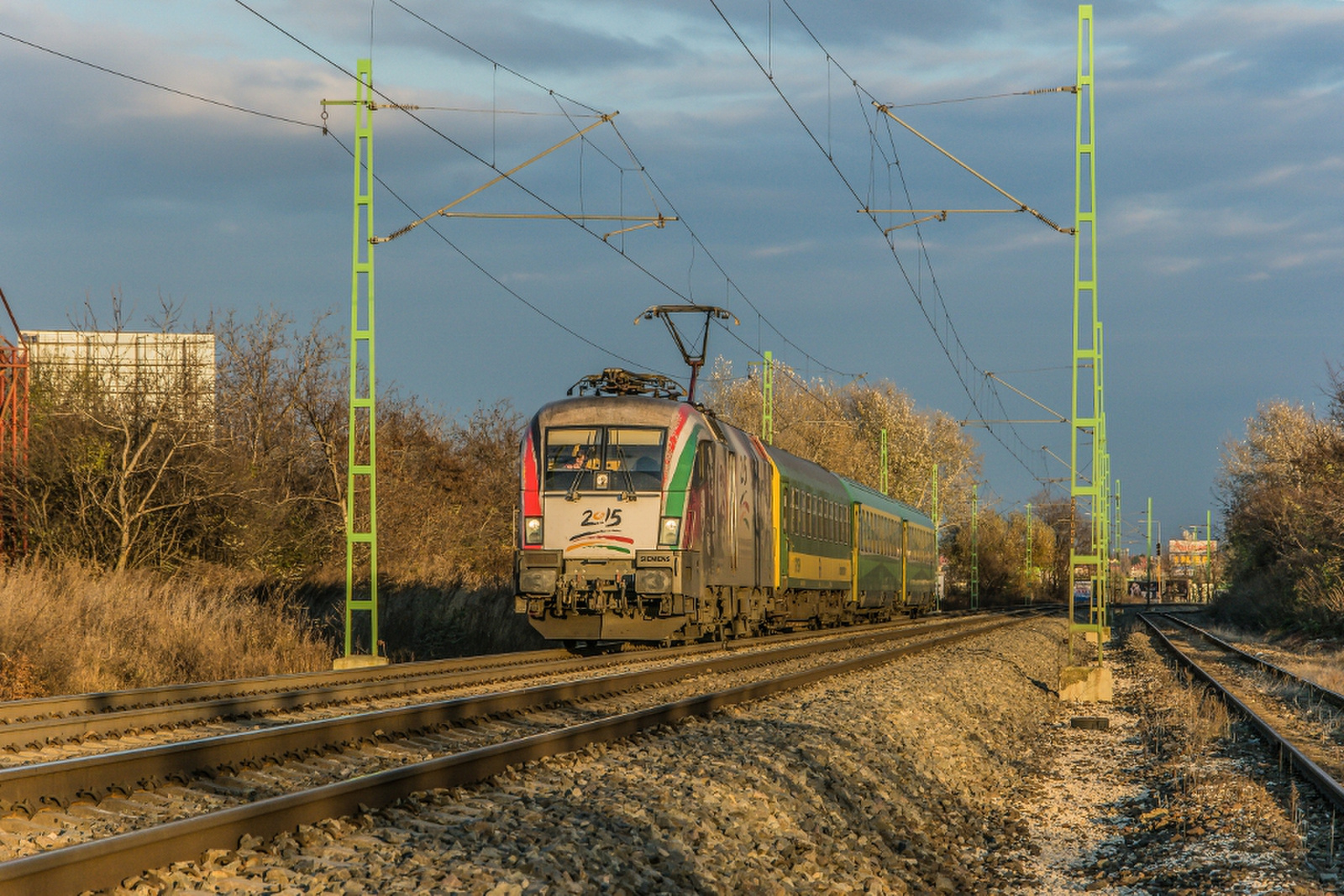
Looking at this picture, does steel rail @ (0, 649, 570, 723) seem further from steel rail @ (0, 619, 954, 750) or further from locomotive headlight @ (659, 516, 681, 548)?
locomotive headlight @ (659, 516, 681, 548)

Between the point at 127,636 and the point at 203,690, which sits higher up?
the point at 127,636

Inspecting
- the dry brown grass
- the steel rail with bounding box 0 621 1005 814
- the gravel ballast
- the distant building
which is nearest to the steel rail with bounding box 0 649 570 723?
the dry brown grass

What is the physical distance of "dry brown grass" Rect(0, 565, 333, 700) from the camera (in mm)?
13969

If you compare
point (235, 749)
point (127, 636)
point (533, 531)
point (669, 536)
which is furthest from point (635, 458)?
point (235, 749)

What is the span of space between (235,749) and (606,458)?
10405 mm

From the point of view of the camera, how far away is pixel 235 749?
343 inches

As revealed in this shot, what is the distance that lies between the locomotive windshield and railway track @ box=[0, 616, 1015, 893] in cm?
507

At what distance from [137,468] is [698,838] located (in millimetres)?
17315

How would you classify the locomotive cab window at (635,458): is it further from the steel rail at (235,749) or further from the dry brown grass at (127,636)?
the dry brown grass at (127,636)

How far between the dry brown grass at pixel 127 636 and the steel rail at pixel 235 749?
4702 mm

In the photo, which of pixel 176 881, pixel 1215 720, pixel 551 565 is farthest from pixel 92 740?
pixel 1215 720

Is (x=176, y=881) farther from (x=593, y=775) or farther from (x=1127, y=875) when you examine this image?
(x=1127, y=875)

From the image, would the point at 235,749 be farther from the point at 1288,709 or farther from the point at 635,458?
the point at 1288,709

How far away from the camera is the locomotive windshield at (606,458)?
18625mm
